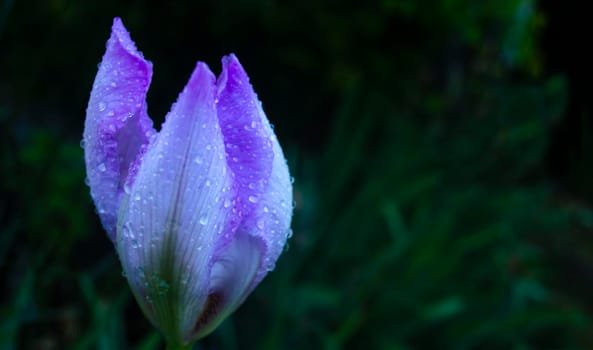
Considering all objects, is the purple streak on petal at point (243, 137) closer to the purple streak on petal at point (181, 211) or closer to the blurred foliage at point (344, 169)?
the purple streak on petal at point (181, 211)

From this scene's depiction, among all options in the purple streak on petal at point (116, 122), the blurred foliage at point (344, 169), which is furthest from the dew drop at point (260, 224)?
the blurred foliage at point (344, 169)

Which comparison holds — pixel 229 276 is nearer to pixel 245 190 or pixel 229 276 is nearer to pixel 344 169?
pixel 245 190

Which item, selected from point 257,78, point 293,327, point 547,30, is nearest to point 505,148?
point 257,78

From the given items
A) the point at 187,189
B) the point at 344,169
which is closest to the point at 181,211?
the point at 187,189

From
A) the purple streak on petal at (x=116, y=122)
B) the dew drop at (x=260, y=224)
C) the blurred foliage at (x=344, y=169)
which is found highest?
the blurred foliage at (x=344, y=169)

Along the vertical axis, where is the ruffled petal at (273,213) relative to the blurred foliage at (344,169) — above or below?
below

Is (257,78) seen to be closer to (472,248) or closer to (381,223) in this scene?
(381,223)
